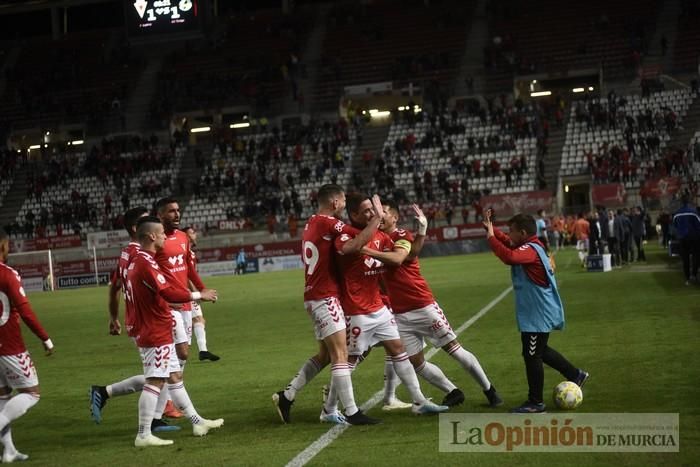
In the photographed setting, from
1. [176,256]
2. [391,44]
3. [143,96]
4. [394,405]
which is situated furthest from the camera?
[143,96]

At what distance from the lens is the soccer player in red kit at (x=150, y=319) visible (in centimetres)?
840

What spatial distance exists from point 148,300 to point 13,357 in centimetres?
125

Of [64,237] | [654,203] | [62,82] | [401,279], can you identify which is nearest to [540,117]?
[654,203]

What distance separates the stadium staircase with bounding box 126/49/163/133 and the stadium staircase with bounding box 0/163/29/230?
24.8 feet

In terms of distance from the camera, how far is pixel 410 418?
8.87 metres

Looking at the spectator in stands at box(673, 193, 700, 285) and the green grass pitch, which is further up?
the spectator in stands at box(673, 193, 700, 285)

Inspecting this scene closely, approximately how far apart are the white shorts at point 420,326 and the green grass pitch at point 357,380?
2.33ft

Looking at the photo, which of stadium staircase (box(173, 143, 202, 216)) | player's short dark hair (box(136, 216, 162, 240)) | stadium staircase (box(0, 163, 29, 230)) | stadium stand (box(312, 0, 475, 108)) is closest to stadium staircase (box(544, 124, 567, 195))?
stadium stand (box(312, 0, 475, 108))

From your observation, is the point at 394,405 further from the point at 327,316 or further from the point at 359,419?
the point at 327,316

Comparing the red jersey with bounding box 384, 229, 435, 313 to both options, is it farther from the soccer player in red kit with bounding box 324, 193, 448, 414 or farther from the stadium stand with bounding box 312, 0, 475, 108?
the stadium stand with bounding box 312, 0, 475, 108

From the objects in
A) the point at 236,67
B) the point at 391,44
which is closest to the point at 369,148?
the point at 391,44

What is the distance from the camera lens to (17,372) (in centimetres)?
816

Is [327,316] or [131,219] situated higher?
[131,219]

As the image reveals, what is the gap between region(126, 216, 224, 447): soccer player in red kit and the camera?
8398 millimetres
